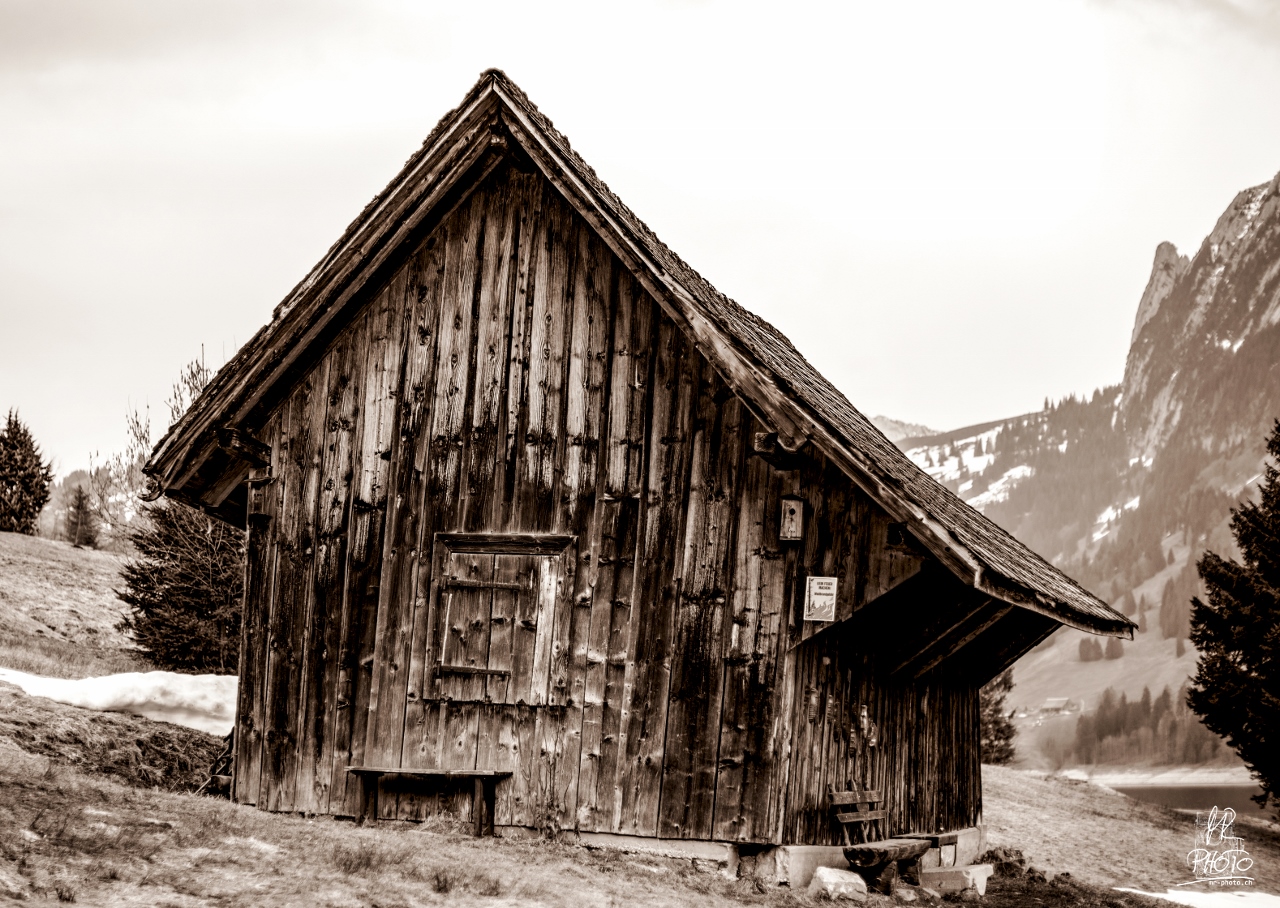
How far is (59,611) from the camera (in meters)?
35.0

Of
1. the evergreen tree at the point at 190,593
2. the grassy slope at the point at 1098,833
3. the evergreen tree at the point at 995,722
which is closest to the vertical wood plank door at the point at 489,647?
the grassy slope at the point at 1098,833

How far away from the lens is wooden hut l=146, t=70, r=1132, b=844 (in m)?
11.1

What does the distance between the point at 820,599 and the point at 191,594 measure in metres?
20.8

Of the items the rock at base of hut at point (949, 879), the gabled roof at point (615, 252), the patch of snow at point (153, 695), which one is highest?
the gabled roof at point (615, 252)

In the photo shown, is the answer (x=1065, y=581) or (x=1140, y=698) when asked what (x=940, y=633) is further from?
(x=1140, y=698)

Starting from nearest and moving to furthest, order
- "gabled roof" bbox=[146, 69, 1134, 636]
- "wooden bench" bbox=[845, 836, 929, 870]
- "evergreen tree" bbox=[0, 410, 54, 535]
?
"gabled roof" bbox=[146, 69, 1134, 636]
"wooden bench" bbox=[845, 836, 929, 870]
"evergreen tree" bbox=[0, 410, 54, 535]

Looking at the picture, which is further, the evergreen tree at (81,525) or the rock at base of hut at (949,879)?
the evergreen tree at (81,525)

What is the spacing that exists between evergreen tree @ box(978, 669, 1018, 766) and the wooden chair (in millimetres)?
26126

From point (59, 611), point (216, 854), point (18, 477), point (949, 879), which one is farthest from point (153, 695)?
point (18, 477)

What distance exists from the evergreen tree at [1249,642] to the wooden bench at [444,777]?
21734 millimetres

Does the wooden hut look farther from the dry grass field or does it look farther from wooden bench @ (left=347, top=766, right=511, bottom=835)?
the dry grass field

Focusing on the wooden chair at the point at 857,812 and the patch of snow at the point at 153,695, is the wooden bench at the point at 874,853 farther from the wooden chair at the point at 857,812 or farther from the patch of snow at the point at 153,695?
the patch of snow at the point at 153,695

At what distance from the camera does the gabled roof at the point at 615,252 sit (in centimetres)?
1080

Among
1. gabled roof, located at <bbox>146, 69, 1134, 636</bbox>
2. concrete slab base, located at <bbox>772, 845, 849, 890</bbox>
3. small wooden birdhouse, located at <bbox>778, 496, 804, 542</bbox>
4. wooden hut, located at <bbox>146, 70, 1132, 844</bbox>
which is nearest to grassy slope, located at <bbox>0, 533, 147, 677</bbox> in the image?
gabled roof, located at <bbox>146, 69, 1134, 636</bbox>
